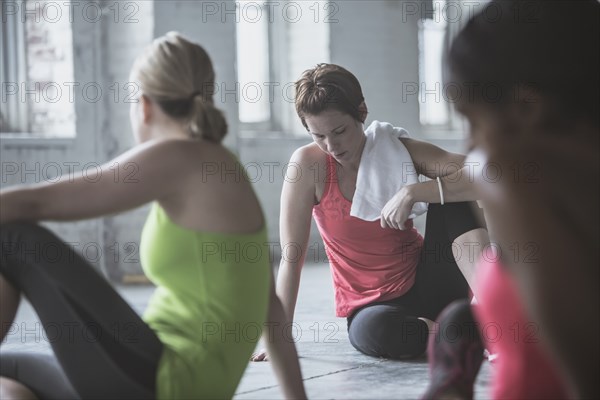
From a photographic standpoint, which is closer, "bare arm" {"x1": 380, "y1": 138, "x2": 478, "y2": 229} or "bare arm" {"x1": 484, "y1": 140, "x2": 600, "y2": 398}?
"bare arm" {"x1": 484, "y1": 140, "x2": 600, "y2": 398}

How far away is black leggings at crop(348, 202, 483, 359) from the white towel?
12 cm

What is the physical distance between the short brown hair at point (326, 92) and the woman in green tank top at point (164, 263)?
38.2 inches

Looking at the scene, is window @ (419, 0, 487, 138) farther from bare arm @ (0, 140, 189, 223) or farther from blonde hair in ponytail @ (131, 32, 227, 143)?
bare arm @ (0, 140, 189, 223)

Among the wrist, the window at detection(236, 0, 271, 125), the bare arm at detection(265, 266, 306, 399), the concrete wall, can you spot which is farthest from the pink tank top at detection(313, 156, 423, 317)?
the window at detection(236, 0, 271, 125)

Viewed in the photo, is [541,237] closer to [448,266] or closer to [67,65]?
[448,266]

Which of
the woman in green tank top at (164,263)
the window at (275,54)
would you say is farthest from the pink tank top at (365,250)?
the window at (275,54)

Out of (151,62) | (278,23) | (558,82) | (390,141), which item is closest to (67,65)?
(278,23)

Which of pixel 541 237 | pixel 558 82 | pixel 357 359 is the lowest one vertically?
pixel 357 359

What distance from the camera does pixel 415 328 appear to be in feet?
8.80

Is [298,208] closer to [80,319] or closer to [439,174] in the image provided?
[439,174]

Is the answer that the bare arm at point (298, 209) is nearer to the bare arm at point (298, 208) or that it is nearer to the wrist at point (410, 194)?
the bare arm at point (298, 208)

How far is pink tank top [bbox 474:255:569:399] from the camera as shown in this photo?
125 centimetres

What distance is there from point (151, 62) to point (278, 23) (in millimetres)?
6009

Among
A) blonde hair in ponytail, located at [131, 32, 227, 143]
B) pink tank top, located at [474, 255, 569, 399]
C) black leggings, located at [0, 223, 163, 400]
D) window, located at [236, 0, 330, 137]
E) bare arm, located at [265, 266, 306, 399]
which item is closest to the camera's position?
pink tank top, located at [474, 255, 569, 399]
